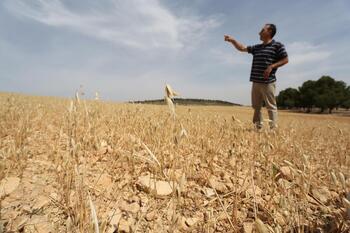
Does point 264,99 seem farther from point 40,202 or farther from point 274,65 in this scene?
point 40,202

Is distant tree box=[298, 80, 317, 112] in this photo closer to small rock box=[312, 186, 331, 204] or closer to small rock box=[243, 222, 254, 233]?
small rock box=[312, 186, 331, 204]

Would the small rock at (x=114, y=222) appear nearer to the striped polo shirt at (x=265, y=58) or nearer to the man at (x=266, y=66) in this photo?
the man at (x=266, y=66)

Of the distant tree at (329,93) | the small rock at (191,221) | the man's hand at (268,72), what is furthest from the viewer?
the distant tree at (329,93)

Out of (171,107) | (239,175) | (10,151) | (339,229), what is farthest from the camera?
(239,175)

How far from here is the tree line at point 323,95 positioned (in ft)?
168

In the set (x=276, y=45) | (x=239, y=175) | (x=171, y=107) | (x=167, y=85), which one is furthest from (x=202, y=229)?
(x=276, y=45)

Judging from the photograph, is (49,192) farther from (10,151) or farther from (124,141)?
(124,141)

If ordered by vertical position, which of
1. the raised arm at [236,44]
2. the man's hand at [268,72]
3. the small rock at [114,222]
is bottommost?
the small rock at [114,222]

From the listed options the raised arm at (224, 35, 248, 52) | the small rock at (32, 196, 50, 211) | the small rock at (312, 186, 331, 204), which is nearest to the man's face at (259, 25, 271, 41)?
the raised arm at (224, 35, 248, 52)

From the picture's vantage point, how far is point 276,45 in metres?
4.78

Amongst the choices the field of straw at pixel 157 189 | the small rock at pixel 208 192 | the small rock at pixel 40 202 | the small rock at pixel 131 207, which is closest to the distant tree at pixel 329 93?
the field of straw at pixel 157 189

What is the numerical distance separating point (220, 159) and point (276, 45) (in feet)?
10.8

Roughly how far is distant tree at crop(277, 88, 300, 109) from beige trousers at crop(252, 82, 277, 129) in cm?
6437

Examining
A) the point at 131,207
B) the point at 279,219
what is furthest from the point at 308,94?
the point at 131,207
